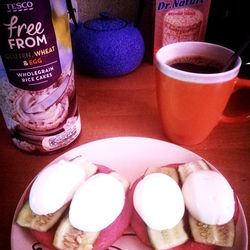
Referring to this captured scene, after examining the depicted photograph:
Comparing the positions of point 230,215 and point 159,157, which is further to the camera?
point 159,157

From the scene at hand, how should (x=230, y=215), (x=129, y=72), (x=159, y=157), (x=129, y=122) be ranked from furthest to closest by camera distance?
1. (x=129, y=72)
2. (x=129, y=122)
3. (x=159, y=157)
4. (x=230, y=215)

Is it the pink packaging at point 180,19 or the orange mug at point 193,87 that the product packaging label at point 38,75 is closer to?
the orange mug at point 193,87

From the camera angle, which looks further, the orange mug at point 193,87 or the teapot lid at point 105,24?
the teapot lid at point 105,24

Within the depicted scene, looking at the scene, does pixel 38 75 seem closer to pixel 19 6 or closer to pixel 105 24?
pixel 19 6

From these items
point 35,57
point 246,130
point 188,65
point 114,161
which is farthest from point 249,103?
point 35,57

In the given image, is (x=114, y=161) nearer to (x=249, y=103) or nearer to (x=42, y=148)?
(x=42, y=148)

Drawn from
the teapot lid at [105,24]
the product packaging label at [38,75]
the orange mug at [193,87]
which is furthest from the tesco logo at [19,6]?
the teapot lid at [105,24]
